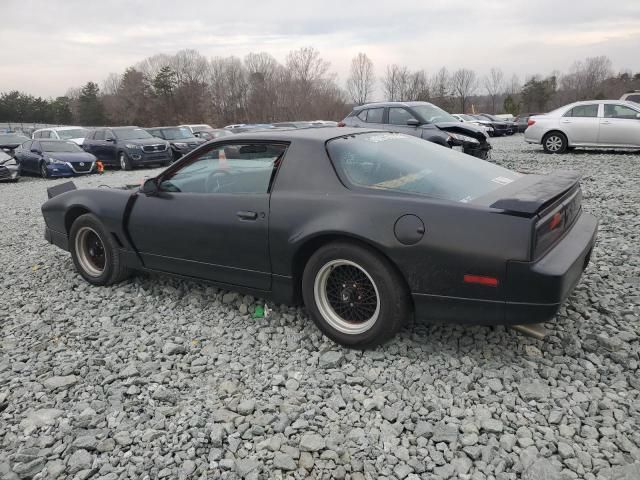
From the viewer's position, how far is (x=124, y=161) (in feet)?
54.1

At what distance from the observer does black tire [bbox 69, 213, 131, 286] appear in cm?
409

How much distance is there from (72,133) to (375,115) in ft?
45.6

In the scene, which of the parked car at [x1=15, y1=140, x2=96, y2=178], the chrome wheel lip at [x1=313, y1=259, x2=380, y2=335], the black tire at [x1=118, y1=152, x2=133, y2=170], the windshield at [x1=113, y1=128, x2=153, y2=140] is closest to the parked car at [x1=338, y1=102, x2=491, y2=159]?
the chrome wheel lip at [x1=313, y1=259, x2=380, y2=335]

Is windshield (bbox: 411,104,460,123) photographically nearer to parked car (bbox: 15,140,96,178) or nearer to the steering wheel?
the steering wheel

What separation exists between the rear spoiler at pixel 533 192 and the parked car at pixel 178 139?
1652 centimetres

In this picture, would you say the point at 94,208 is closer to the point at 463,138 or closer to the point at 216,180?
the point at 216,180

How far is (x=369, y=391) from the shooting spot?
258cm

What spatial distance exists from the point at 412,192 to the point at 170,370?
182 centimetres

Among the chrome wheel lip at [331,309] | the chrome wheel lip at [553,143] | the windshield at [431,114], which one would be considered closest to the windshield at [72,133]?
the windshield at [431,114]

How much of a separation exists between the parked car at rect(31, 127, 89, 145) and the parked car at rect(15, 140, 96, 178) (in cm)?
257

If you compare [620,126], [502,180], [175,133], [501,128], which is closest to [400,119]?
[620,126]

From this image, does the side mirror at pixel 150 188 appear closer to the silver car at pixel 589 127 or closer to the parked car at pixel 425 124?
the parked car at pixel 425 124

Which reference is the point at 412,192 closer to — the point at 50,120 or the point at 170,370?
the point at 170,370

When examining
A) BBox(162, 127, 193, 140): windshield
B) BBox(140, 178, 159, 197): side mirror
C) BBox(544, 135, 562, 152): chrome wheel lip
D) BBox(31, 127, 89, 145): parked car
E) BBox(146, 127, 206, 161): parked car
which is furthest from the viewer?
BBox(162, 127, 193, 140): windshield
